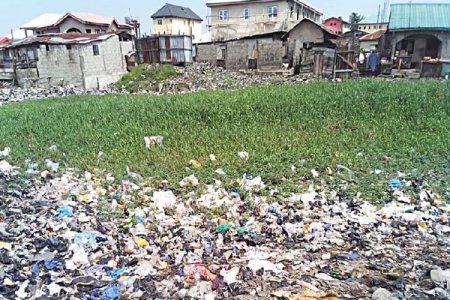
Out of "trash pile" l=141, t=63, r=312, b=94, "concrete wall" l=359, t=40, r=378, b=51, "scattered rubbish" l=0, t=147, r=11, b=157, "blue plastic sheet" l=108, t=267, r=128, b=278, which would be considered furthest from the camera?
"concrete wall" l=359, t=40, r=378, b=51

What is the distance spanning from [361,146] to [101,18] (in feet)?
102

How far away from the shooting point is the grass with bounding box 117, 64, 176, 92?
59.1 ft

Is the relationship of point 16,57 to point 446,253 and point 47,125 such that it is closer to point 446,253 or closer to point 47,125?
point 47,125

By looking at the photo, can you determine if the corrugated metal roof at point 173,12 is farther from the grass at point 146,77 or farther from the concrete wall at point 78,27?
the grass at point 146,77

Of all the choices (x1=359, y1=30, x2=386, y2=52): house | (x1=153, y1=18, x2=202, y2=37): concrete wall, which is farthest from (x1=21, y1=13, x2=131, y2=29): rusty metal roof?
(x1=359, y1=30, x2=386, y2=52): house

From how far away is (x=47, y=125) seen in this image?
806 cm

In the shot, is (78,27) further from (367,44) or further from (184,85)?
(367,44)

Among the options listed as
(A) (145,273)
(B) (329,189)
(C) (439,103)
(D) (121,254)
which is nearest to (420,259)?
(B) (329,189)

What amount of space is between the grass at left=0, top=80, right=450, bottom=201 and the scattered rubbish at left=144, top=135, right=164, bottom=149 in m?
0.12

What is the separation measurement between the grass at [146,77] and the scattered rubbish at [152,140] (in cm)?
1102

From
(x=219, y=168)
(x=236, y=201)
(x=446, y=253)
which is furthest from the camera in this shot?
(x=219, y=168)

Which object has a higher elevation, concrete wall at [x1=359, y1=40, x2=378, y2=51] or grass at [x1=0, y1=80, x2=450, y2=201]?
concrete wall at [x1=359, y1=40, x2=378, y2=51]

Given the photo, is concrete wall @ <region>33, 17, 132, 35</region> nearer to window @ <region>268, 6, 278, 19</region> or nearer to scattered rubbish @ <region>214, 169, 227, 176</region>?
window @ <region>268, 6, 278, 19</region>

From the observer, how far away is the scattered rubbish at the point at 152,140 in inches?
260
